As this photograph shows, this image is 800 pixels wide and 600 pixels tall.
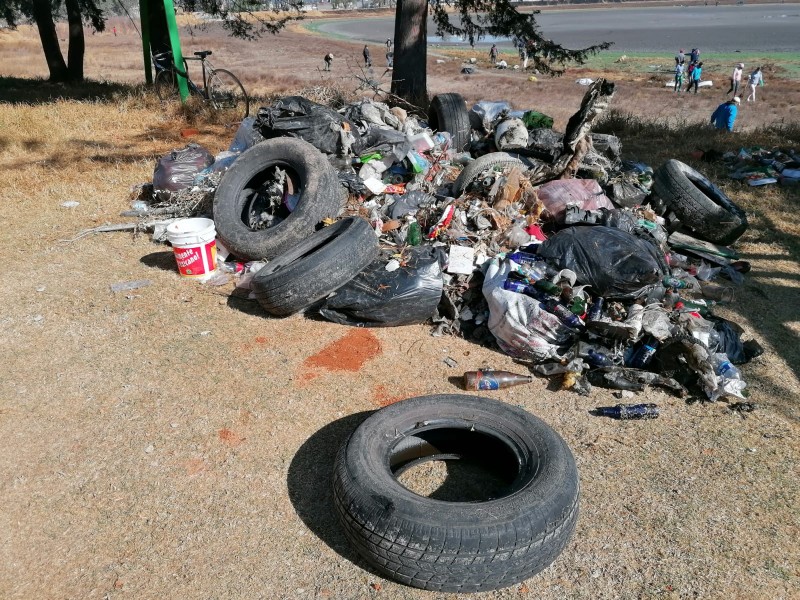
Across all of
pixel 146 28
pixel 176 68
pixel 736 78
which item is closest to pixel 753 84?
pixel 736 78

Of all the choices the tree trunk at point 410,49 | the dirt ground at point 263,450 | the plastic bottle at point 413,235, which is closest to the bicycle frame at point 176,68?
the tree trunk at point 410,49

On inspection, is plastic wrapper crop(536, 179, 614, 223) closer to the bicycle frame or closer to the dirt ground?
the dirt ground

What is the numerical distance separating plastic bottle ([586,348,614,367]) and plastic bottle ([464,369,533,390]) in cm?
40

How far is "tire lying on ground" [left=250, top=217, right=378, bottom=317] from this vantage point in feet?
13.8

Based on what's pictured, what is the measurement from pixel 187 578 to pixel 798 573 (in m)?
2.51

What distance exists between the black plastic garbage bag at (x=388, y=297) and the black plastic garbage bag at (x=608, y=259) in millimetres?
897

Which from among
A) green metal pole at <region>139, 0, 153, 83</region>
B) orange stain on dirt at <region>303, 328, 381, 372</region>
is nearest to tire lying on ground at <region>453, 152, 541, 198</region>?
orange stain on dirt at <region>303, 328, 381, 372</region>

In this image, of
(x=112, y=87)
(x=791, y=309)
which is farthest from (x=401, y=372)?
(x=112, y=87)

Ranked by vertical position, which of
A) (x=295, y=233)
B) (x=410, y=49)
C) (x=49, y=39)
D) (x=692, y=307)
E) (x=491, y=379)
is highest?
(x=49, y=39)

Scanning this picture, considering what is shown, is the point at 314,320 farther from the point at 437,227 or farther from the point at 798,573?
the point at 798,573

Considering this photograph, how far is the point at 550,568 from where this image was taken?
251cm

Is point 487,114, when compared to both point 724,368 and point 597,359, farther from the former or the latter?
point 724,368

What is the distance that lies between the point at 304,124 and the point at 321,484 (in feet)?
14.2

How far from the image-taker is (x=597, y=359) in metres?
3.81
